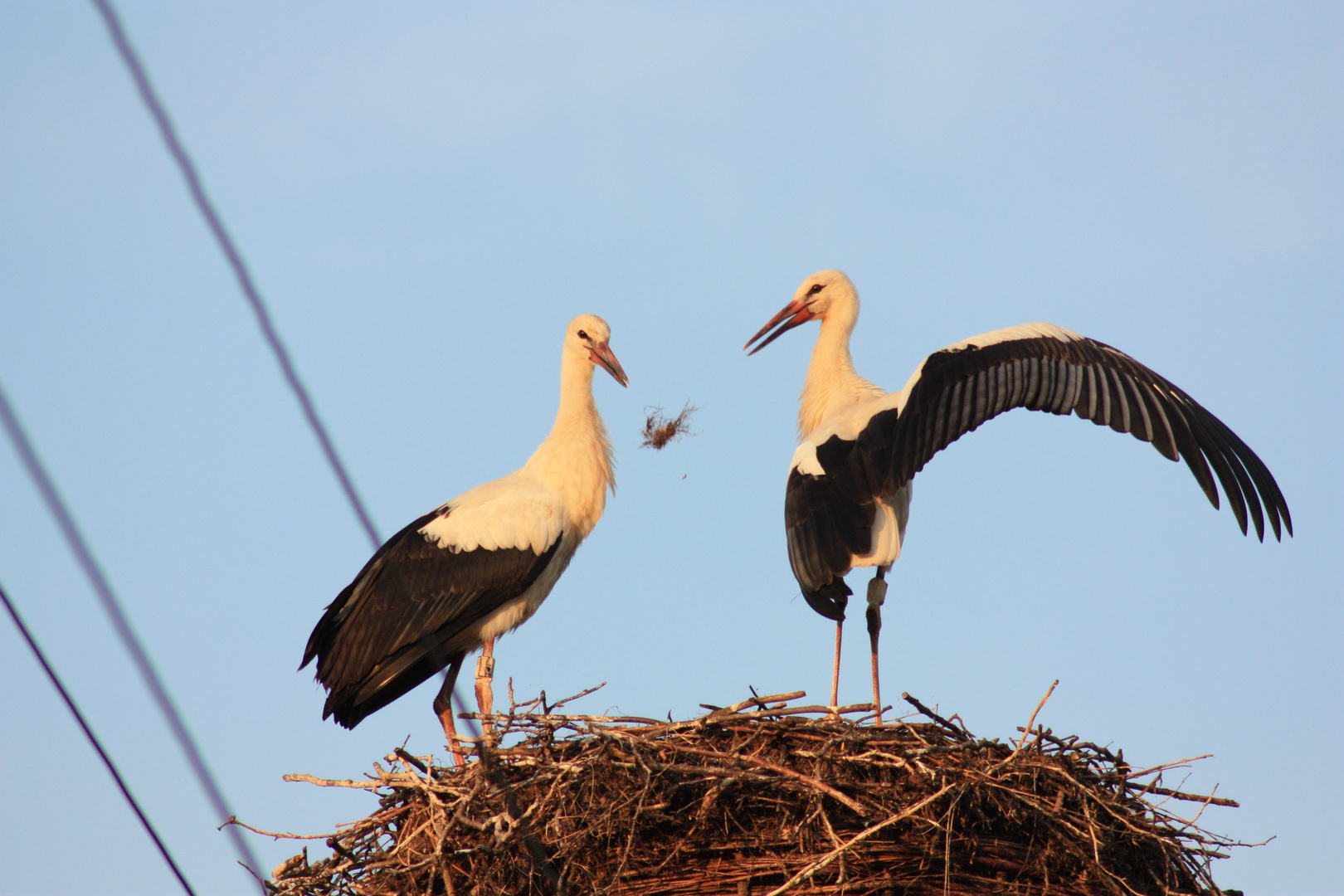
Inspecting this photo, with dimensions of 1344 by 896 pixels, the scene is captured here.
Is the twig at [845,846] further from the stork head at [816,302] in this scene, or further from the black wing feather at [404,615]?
the stork head at [816,302]

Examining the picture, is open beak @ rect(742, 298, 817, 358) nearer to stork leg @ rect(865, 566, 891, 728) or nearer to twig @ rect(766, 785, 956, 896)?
stork leg @ rect(865, 566, 891, 728)

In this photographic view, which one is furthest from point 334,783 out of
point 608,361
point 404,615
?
point 608,361

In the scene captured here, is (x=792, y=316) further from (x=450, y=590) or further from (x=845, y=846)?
(x=845, y=846)

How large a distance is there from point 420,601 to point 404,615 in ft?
0.35

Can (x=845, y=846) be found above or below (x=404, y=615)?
below

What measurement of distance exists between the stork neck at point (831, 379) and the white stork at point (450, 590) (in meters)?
1.29

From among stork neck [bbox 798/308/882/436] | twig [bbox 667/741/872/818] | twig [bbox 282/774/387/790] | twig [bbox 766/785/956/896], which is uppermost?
stork neck [bbox 798/308/882/436]

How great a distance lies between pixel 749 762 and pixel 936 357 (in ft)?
7.25

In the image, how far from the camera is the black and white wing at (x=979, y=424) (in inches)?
235

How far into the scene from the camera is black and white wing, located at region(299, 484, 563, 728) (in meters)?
6.85

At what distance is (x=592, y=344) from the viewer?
26.2ft

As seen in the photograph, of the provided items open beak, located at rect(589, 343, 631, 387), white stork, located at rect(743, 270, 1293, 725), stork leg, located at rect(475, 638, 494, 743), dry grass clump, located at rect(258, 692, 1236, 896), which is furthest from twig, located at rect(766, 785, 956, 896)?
open beak, located at rect(589, 343, 631, 387)

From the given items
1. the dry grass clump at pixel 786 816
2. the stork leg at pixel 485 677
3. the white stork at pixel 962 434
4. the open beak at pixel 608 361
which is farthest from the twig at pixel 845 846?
the open beak at pixel 608 361

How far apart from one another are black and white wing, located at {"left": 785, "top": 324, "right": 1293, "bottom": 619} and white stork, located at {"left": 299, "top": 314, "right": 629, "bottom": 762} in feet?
4.95
